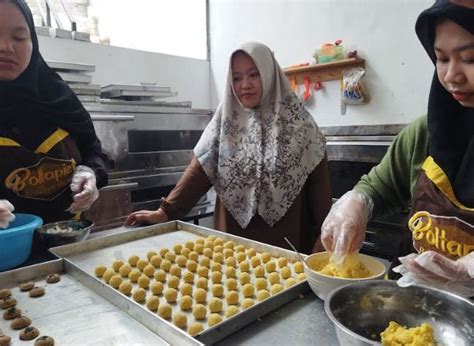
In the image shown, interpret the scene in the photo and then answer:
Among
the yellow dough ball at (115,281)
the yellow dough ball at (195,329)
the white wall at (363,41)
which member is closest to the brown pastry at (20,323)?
the yellow dough ball at (115,281)

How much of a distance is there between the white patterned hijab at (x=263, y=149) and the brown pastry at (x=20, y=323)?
1.06m

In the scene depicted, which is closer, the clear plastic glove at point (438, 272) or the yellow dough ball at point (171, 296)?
the clear plastic glove at point (438, 272)

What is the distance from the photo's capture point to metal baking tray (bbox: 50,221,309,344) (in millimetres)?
741

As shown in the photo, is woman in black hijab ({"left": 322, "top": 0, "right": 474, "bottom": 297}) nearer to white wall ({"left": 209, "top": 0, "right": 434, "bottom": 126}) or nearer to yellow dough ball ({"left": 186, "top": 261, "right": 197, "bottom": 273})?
yellow dough ball ({"left": 186, "top": 261, "right": 197, "bottom": 273})

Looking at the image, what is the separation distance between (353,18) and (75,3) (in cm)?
245

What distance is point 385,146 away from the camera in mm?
2418

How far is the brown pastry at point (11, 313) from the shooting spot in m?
0.85

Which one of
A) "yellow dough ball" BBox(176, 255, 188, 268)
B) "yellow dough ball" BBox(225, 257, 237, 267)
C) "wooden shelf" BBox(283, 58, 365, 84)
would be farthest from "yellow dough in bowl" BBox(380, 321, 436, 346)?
"wooden shelf" BBox(283, 58, 365, 84)

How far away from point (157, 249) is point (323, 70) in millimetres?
2248

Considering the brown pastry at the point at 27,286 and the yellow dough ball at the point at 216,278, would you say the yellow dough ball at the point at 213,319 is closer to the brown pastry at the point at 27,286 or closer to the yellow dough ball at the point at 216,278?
the yellow dough ball at the point at 216,278

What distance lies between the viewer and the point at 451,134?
3.40 feet

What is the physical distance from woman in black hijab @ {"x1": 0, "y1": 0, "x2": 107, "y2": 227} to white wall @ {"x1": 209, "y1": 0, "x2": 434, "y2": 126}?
212cm

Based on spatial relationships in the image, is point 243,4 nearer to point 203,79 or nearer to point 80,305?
point 203,79

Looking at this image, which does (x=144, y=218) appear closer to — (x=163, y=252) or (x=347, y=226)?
(x=163, y=252)
